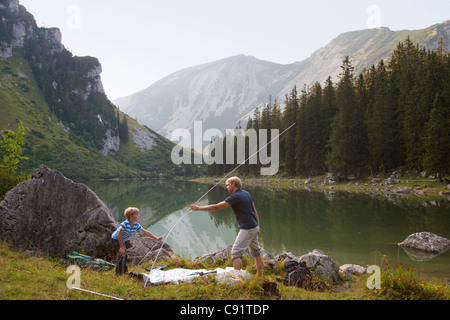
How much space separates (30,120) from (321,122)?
4606 inches

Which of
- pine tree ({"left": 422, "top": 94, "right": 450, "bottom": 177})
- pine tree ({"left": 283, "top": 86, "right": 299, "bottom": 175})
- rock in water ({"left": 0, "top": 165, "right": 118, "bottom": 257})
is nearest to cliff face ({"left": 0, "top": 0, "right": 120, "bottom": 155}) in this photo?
pine tree ({"left": 283, "top": 86, "right": 299, "bottom": 175})

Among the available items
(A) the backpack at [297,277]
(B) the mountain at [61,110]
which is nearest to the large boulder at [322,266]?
(A) the backpack at [297,277]

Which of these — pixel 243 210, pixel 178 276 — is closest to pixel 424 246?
pixel 243 210

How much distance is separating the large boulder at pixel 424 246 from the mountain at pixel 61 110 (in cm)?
10898

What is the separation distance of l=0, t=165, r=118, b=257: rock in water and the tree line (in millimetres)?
34285

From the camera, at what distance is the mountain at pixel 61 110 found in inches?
4530

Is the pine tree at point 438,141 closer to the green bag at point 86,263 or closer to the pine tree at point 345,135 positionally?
the pine tree at point 345,135

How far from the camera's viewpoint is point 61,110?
14688cm

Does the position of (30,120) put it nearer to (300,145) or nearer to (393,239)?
(300,145)

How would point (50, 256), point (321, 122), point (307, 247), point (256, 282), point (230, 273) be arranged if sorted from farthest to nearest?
point (321, 122), point (307, 247), point (50, 256), point (230, 273), point (256, 282)

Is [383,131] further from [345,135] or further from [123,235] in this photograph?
[123,235]

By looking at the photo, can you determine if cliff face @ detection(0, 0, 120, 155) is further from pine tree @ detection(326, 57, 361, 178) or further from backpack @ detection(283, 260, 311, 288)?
backpack @ detection(283, 260, 311, 288)

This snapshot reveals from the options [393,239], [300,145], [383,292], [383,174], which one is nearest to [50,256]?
[383,292]
